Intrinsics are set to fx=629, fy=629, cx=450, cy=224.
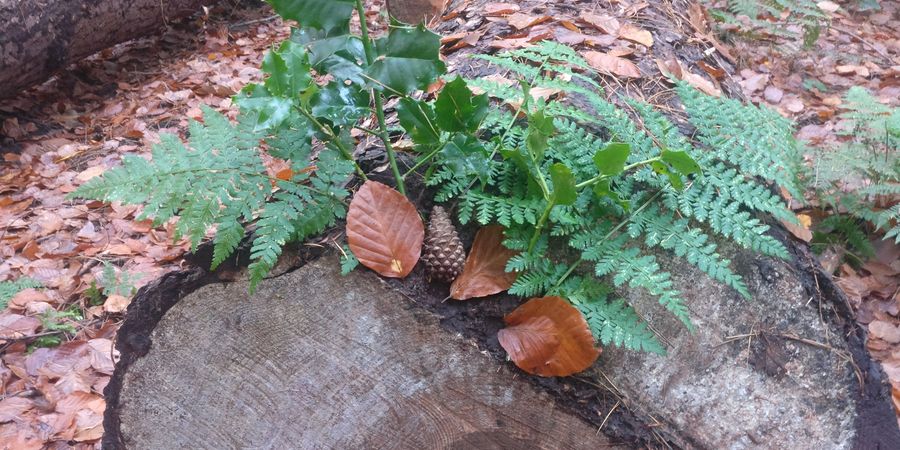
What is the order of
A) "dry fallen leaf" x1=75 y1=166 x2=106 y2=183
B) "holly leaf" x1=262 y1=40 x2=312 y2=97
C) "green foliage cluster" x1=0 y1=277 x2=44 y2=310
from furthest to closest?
"dry fallen leaf" x1=75 y1=166 x2=106 y2=183 → "green foliage cluster" x1=0 y1=277 x2=44 y2=310 → "holly leaf" x1=262 y1=40 x2=312 y2=97

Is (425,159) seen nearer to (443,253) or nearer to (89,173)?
(443,253)

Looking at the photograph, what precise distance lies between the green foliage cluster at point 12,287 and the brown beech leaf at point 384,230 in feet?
6.59

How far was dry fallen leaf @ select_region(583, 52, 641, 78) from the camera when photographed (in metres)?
2.09

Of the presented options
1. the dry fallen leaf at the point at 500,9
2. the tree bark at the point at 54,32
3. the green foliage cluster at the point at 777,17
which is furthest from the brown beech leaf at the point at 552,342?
the green foliage cluster at the point at 777,17

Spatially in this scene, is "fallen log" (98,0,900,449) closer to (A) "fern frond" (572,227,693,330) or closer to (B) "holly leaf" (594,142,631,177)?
(A) "fern frond" (572,227,693,330)

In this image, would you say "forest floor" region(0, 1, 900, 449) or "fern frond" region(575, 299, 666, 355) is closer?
"fern frond" region(575, 299, 666, 355)

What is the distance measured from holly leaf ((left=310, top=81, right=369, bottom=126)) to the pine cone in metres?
0.33

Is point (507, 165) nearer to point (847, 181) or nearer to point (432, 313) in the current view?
point (432, 313)

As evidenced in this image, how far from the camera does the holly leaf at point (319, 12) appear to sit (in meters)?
1.32

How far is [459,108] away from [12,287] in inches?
91.6

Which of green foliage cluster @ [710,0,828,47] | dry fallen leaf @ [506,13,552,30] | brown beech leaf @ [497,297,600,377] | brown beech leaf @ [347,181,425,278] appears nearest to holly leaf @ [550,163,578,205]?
brown beech leaf @ [497,297,600,377]

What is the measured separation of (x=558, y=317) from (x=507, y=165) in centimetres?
42

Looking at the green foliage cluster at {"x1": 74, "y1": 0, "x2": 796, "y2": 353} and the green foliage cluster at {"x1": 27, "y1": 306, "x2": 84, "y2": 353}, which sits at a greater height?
the green foliage cluster at {"x1": 74, "y1": 0, "x2": 796, "y2": 353}

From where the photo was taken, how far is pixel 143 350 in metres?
1.43
